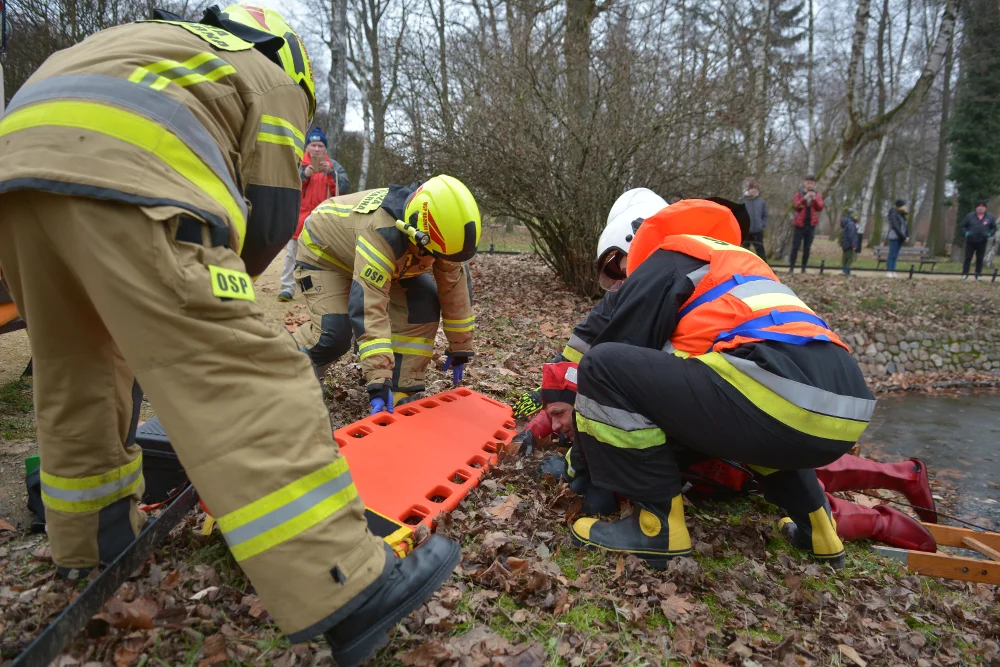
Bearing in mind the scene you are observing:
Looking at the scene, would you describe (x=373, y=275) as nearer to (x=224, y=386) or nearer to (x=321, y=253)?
(x=321, y=253)

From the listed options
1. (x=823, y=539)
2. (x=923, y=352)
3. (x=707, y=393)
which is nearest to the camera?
(x=707, y=393)

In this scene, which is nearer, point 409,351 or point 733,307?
point 733,307

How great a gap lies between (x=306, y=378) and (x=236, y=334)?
224mm

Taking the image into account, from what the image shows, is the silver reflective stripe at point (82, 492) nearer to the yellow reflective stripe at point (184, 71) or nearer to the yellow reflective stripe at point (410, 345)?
the yellow reflective stripe at point (184, 71)

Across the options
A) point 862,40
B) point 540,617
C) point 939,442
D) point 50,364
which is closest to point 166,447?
point 50,364

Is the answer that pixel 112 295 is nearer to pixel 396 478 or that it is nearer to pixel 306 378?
pixel 306 378

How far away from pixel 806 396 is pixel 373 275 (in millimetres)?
2478

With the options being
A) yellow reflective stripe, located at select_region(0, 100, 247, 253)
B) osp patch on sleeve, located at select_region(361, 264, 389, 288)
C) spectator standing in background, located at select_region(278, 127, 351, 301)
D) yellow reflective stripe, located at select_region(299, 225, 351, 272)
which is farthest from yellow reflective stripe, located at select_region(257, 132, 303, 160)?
spectator standing in background, located at select_region(278, 127, 351, 301)

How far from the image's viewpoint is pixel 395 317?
435 cm

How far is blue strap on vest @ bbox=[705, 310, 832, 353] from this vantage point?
2.27 meters

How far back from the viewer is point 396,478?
114 inches

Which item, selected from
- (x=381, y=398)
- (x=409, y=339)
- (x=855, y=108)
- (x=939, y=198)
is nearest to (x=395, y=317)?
(x=409, y=339)

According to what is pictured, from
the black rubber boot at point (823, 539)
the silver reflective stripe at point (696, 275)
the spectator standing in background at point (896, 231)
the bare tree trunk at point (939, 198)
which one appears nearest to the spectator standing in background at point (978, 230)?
the spectator standing in background at point (896, 231)

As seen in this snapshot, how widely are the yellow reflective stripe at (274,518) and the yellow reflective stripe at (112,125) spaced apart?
819mm
